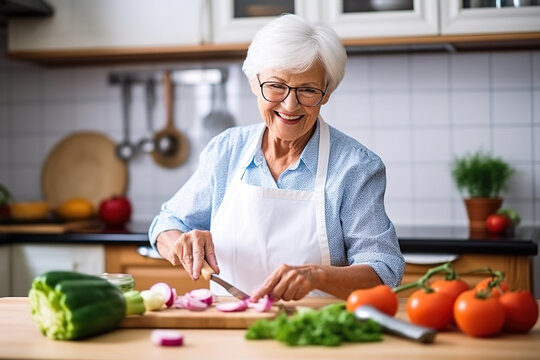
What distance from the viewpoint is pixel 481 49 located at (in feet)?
9.84

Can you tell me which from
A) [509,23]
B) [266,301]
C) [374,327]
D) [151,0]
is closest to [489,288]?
[374,327]

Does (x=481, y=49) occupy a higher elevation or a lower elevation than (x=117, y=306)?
higher

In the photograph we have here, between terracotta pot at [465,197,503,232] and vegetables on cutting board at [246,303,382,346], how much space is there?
1.66 metres

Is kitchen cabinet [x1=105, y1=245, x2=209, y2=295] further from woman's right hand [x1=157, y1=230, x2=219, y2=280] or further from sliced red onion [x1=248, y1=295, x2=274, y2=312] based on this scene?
sliced red onion [x1=248, y1=295, x2=274, y2=312]

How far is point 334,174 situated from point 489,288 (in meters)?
0.59

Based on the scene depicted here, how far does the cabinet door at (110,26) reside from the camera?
2.93m

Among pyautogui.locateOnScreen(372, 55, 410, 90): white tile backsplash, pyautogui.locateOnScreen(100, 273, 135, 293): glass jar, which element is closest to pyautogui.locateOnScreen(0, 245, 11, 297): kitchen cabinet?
pyautogui.locateOnScreen(100, 273, 135, 293): glass jar

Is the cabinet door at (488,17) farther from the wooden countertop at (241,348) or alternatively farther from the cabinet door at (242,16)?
the wooden countertop at (241,348)

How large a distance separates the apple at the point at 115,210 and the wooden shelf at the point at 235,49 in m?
0.59

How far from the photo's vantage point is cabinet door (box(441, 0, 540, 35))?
270 centimetres

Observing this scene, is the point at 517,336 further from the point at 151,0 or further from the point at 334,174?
the point at 151,0

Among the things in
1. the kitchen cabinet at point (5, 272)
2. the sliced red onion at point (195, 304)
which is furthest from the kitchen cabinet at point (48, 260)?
the sliced red onion at point (195, 304)

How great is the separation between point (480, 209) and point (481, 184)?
0.31ft

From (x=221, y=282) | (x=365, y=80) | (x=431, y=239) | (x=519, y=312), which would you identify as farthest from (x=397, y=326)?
(x=365, y=80)
